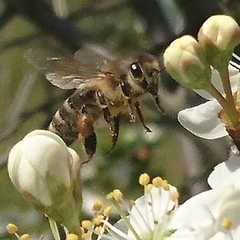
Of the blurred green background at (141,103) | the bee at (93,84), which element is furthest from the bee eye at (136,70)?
the blurred green background at (141,103)

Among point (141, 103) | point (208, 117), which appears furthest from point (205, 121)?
point (141, 103)

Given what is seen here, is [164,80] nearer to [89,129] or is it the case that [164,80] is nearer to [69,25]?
[69,25]

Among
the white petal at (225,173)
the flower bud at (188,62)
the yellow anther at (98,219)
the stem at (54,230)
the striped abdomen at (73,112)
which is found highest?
the flower bud at (188,62)

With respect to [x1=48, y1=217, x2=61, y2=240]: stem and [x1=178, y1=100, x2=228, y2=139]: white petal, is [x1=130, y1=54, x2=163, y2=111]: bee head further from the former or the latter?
[x1=48, y1=217, x2=61, y2=240]: stem

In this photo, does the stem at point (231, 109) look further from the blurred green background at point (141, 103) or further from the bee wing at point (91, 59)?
the blurred green background at point (141, 103)

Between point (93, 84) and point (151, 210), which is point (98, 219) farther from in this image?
point (93, 84)
